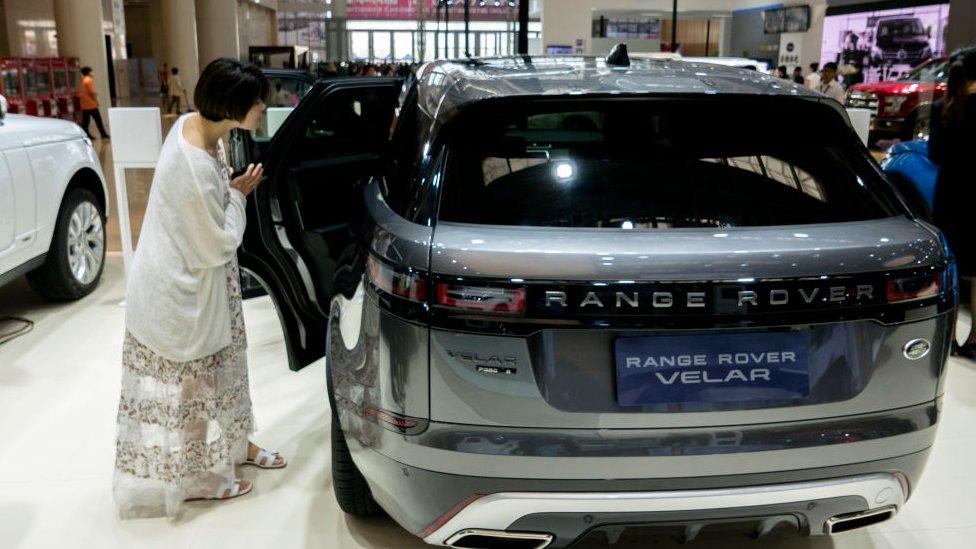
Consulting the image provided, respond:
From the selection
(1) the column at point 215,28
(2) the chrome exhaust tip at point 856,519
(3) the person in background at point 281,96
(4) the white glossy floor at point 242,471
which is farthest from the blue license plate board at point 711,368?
(1) the column at point 215,28

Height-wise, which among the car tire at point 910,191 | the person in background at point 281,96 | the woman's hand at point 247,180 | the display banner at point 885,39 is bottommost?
the car tire at point 910,191

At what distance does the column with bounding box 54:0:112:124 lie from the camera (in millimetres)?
17844

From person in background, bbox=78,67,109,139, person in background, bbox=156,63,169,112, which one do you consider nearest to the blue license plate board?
person in background, bbox=78,67,109,139

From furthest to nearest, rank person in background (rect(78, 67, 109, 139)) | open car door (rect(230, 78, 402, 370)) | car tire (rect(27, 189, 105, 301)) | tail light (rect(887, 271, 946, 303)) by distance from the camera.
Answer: person in background (rect(78, 67, 109, 139)), car tire (rect(27, 189, 105, 301)), open car door (rect(230, 78, 402, 370)), tail light (rect(887, 271, 946, 303))

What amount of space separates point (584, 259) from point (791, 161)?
2.44 ft

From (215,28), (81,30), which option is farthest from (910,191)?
(215,28)

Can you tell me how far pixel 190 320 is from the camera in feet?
9.36

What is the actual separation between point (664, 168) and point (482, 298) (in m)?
0.65

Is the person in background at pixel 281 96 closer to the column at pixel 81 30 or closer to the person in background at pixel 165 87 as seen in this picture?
the column at pixel 81 30

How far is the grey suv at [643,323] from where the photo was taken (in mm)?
1971

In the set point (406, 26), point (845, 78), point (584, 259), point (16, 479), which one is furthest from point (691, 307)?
point (406, 26)

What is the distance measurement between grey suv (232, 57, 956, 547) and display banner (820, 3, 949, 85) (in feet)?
63.6

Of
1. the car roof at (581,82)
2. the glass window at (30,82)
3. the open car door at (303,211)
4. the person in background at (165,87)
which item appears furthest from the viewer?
the person in background at (165,87)

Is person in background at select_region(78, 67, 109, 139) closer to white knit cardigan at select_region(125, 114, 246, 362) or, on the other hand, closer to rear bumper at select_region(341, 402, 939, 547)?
white knit cardigan at select_region(125, 114, 246, 362)
